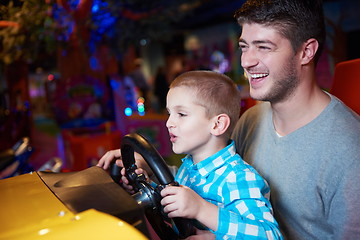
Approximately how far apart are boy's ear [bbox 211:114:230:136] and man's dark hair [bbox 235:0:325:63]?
1.26ft

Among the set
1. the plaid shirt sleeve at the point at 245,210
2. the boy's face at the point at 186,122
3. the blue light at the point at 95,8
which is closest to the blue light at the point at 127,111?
the blue light at the point at 95,8

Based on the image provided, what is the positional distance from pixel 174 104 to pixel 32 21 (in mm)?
2260

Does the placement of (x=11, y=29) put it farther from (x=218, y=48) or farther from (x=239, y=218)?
(x=218, y=48)

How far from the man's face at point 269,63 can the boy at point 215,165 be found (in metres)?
0.11

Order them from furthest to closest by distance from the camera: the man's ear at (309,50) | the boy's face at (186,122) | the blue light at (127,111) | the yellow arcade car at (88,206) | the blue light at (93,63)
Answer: the blue light at (93,63) < the blue light at (127,111) < the man's ear at (309,50) < the boy's face at (186,122) < the yellow arcade car at (88,206)

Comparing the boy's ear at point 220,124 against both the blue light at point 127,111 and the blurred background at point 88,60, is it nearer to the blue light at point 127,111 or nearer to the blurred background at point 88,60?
the blurred background at point 88,60

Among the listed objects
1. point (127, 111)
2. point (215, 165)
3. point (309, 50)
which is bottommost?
point (127, 111)

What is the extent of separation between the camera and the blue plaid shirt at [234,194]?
1.07m

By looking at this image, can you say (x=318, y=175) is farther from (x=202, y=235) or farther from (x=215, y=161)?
(x=202, y=235)

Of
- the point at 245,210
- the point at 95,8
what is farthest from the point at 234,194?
the point at 95,8

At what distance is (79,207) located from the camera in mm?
909

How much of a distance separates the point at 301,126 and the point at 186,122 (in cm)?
46

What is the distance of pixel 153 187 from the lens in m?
1.17

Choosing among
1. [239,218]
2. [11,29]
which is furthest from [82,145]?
[239,218]
